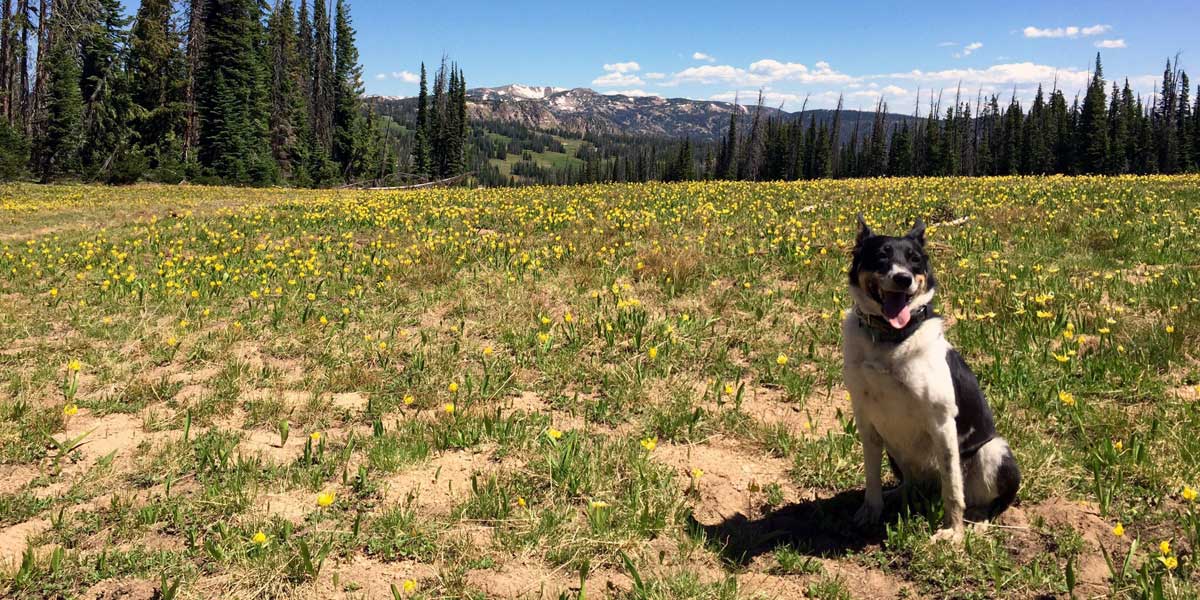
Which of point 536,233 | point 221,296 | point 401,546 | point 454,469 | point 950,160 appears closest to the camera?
point 401,546

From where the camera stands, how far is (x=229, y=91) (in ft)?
154

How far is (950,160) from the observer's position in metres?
84.6

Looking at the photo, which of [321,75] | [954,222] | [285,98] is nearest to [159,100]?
[285,98]

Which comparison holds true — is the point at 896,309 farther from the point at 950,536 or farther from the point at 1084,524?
the point at 1084,524

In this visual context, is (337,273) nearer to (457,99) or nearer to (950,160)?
(457,99)

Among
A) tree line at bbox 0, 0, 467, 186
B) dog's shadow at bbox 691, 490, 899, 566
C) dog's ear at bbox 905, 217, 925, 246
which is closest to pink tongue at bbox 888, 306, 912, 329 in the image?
dog's ear at bbox 905, 217, 925, 246

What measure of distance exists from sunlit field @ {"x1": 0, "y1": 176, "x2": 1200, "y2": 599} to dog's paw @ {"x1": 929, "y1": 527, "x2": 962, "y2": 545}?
0.06 m

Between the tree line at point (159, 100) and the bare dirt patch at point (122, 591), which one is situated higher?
the tree line at point (159, 100)

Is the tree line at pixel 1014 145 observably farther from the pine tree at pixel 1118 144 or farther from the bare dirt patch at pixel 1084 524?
the bare dirt patch at pixel 1084 524

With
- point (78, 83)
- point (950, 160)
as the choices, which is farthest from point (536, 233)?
point (950, 160)

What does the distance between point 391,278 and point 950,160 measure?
91.8 metres

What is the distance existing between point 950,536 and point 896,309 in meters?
1.38

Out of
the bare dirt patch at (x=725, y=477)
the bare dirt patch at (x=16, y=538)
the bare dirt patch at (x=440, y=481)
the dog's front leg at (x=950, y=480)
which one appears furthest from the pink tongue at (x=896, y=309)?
the bare dirt patch at (x=16, y=538)

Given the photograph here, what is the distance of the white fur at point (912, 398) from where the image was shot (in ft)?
11.5
